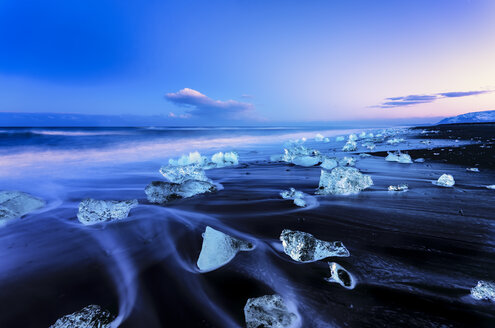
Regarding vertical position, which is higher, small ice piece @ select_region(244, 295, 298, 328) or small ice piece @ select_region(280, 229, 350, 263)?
small ice piece @ select_region(280, 229, 350, 263)

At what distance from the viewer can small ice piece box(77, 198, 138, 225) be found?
2.87m

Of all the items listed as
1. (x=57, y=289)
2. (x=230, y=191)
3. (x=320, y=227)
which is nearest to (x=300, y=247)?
(x=320, y=227)

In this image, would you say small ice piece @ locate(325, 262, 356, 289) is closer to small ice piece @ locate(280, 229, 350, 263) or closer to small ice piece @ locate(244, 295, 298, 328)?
small ice piece @ locate(280, 229, 350, 263)

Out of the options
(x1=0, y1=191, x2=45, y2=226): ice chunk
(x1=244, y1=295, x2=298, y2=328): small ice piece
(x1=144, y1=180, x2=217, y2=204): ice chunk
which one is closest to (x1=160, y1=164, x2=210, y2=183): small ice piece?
(x1=144, y1=180, x2=217, y2=204): ice chunk

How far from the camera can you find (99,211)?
2904mm

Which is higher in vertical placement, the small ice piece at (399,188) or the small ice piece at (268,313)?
the small ice piece at (399,188)

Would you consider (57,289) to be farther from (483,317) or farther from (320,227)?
(483,317)

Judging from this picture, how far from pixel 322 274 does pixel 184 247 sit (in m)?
1.44

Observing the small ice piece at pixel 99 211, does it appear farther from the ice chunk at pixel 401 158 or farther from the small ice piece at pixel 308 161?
the ice chunk at pixel 401 158

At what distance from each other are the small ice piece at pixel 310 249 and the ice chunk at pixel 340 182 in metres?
1.87

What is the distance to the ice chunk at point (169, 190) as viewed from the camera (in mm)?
3648

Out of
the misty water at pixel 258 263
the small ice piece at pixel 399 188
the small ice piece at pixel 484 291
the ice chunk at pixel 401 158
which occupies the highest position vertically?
the ice chunk at pixel 401 158

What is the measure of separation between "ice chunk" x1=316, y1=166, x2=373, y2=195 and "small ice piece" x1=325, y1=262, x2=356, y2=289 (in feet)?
7.05

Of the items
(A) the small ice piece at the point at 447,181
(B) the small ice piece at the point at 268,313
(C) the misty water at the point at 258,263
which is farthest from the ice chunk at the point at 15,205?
(A) the small ice piece at the point at 447,181
